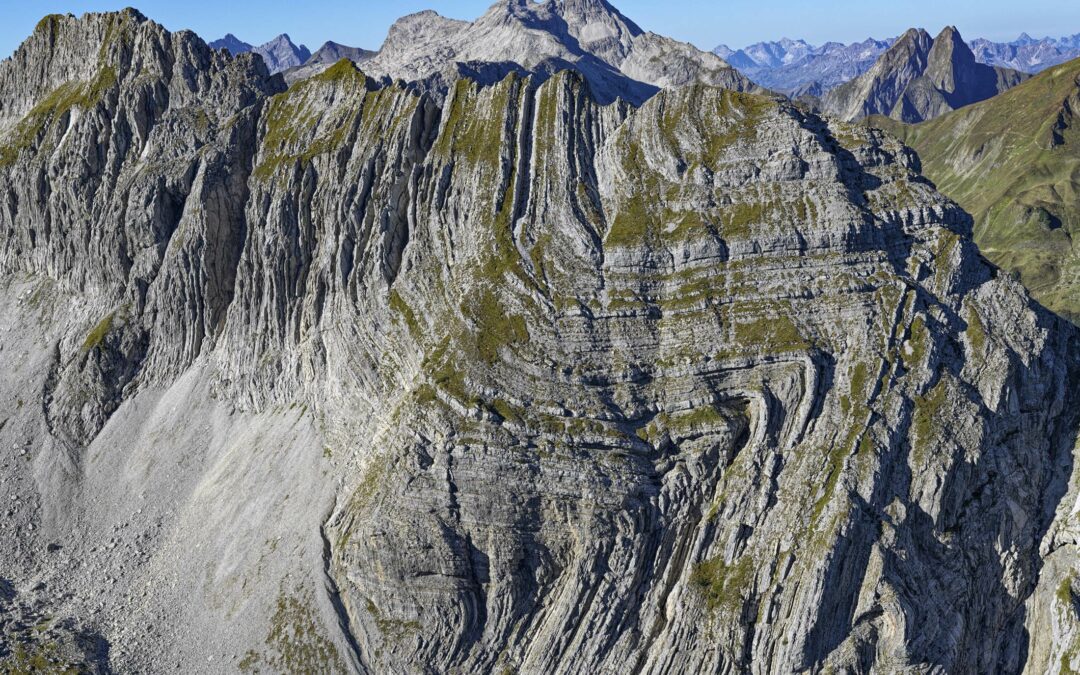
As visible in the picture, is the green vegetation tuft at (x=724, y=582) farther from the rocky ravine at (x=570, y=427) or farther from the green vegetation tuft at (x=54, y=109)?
the green vegetation tuft at (x=54, y=109)

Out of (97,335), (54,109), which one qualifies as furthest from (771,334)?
(54,109)

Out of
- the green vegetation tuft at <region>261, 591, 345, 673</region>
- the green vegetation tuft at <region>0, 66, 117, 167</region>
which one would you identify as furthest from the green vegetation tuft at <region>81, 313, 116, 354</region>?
the green vegetation tuft at <region>261, 591, 345, 673</region>

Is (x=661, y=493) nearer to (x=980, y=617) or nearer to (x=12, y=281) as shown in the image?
(x=980, y=617)

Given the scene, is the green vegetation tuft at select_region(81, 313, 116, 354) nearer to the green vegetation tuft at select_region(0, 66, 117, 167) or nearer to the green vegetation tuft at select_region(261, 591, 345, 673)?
the green vegetation tuft at select_region(0, 66, 117, 167)

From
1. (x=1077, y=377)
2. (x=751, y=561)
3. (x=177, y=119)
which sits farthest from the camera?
(x=177, y=119)

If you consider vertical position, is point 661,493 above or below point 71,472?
above

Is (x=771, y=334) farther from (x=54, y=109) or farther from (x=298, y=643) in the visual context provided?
(x=54, y=109)

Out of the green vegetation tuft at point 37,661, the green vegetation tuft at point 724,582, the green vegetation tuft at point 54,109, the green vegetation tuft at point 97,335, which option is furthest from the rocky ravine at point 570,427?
the green vegetation tuft at point 54,109

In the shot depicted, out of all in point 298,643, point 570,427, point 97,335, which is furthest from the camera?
point 97,335

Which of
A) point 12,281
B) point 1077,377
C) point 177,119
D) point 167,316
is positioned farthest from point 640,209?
point 12,281
